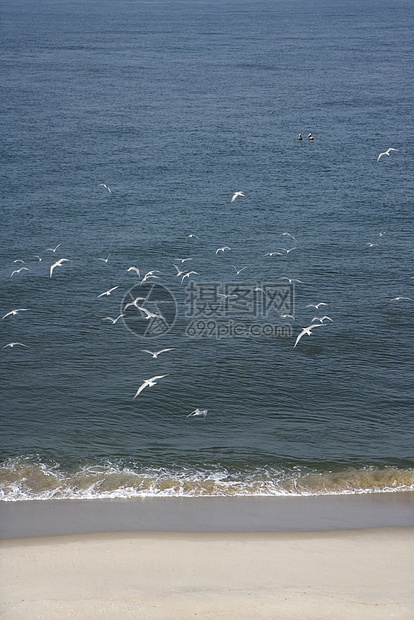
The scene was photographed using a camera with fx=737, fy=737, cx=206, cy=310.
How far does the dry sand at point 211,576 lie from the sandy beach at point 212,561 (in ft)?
0.11

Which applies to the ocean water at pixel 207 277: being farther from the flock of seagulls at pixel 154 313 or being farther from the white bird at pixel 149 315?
the flock of seagulls at pixel 154 313

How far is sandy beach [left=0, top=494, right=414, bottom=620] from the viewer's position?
2233cm

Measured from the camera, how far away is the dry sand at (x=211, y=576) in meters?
22.2

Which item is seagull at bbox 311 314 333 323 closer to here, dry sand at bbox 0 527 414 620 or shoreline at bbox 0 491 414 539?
shoreline at bbox 0 491 414 539

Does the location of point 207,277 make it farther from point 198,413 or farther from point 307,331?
point 198,413

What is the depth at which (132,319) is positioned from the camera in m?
46.7

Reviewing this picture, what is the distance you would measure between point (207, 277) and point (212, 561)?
29822 mm

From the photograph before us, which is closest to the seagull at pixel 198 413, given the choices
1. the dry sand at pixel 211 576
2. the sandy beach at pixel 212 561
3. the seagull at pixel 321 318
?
the sandy beach at pixel 212 561

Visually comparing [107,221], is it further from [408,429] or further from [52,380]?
[408,429]

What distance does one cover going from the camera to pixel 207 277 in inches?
2073

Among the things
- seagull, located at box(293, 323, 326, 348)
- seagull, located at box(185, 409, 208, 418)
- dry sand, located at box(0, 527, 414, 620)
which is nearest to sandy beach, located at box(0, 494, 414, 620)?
dry sand, located at box(0, 527, 414, 620)

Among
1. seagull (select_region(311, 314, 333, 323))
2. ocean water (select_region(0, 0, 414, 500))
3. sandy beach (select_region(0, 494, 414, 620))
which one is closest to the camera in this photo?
sandy beach (select_region(0, 494, 414, 620))

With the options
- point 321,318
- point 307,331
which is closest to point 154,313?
point 307,331

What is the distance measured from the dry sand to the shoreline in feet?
2.10
